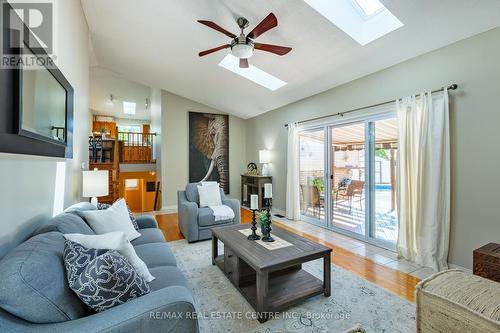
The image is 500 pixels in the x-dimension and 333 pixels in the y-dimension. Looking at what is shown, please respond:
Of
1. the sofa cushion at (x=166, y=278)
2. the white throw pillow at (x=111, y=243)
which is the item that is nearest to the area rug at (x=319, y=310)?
the sofa cushion at (x=166, y=278)

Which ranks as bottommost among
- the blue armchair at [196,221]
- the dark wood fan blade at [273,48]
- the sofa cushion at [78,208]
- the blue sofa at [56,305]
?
the blue armchair at [196,221]

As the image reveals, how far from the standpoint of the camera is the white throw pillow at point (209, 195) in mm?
3916

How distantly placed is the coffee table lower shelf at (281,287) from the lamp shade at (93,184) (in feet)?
6.42

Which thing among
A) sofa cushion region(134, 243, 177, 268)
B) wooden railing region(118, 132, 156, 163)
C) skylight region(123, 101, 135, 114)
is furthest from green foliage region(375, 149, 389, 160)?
skylight region(123, 101, 135, 114)

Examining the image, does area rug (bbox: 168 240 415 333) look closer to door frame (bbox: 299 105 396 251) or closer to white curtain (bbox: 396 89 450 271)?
white curtain (bbox: 396 89 450 271)

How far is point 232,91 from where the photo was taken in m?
5.09

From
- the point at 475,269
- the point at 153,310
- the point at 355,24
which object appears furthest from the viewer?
the point at 355,24

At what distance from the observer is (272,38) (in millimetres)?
3023

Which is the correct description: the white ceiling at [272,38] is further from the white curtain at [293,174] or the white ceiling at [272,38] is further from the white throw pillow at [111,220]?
the white throw pillow at [111,220]

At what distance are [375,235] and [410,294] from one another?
1.37 metres

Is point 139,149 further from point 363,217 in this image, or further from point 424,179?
point 424,179

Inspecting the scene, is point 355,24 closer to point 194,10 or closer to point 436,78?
point 436,78

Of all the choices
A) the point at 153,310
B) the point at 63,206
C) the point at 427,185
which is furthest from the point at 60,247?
the point at 427,185

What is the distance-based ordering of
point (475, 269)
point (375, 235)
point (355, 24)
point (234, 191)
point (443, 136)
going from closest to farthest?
point (475, 269), point (443, 136), point (355, 24), point (375, 235), point (234, 191)
